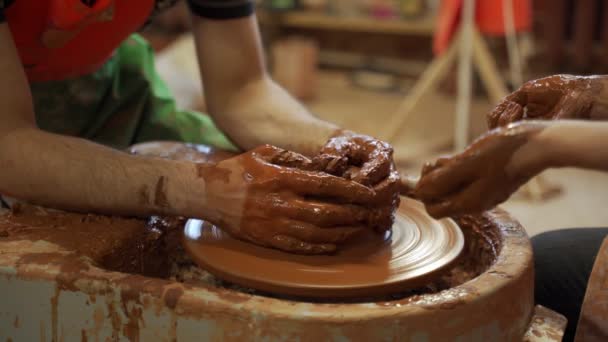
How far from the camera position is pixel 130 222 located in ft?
5.16

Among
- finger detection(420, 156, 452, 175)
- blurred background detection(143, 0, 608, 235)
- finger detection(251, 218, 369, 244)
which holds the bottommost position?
blurred background detection(143, 0, 608, 235)

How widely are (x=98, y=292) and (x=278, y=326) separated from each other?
343 millimetres

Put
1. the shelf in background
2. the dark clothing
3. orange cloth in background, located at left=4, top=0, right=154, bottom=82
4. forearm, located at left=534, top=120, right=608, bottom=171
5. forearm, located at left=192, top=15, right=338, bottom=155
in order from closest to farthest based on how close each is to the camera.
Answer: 1. forearm, located at left=534, top=120, right=608, bottom=171
2. the dark clothing
3. orange cloth in background, located at left=4, top=0, right=154, bottom=82
4. forearm, located at left=192, top=15, right=338, bottom=155
5. the shelf in background

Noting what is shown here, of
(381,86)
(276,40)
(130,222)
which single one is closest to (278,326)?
(130,222)

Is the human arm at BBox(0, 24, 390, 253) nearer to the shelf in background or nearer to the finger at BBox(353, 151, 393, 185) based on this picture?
the finger at BBox(353, 151, 393, 185)

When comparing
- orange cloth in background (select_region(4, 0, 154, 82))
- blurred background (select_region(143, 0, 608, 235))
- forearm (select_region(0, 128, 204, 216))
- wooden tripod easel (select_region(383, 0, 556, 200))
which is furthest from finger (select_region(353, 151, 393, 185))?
wooden tripod easel (select_region(383, 0, 556, 200))

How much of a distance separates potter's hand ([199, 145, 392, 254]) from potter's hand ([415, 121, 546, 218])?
0.20m

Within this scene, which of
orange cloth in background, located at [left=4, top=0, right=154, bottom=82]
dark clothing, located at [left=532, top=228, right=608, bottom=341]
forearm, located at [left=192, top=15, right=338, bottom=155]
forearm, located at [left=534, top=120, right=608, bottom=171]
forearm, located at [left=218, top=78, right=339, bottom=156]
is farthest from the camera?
forearm, located at [left=192, top=15, right=338, bottom=155]

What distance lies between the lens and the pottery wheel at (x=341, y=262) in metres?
1.32

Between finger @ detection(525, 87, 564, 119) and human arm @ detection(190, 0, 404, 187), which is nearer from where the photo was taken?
finger @ detection(525, 87, 564, 119)

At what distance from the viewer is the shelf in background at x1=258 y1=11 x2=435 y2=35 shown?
17.5 feet

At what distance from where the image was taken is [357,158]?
63.6 inches

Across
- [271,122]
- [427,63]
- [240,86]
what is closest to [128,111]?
[240,86]

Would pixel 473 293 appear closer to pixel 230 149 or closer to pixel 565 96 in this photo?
pixel 565 96
